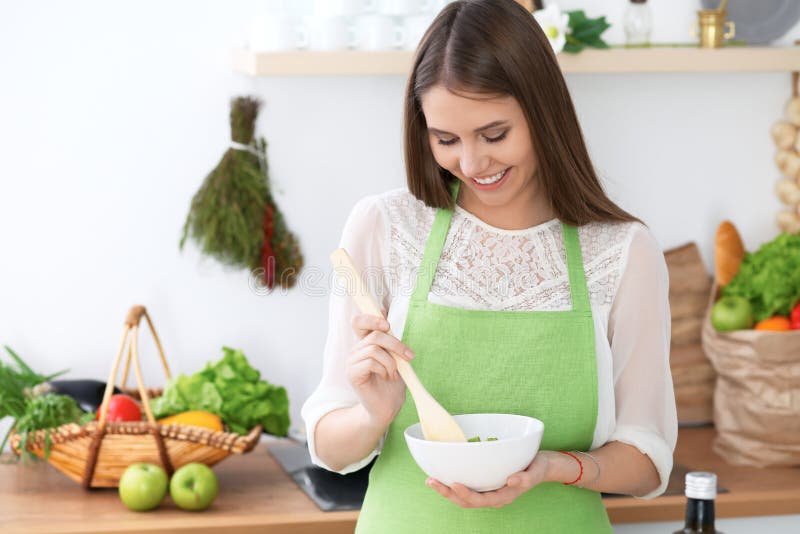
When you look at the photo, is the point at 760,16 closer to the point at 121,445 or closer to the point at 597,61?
the point at 597,61

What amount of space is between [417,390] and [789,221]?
53.9 inches

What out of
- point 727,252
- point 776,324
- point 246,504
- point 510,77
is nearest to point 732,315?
point 776,324

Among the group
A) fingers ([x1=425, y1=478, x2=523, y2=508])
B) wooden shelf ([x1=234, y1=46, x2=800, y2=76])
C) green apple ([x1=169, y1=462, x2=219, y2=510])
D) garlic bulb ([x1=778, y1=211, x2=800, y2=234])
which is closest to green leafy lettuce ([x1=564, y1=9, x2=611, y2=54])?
wooden shelf ([x1=234, y1=46, x2=800, y2=76])

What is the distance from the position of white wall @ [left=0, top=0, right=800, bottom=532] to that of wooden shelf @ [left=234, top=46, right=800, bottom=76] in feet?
0.45

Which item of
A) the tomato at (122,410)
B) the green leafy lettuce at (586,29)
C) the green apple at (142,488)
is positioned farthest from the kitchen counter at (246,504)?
the green leafy lettuce at (586,29)

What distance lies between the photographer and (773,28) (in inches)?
87.7

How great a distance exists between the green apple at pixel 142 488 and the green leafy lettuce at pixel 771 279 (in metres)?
1.09

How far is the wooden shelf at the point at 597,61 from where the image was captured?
6.24 feet

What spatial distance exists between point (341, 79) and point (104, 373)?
28.1 inches

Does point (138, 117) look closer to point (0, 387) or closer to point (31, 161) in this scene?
point (31, 161)

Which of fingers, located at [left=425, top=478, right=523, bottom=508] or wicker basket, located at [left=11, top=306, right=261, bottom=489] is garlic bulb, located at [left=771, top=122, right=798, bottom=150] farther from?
fingers, located at [left=425, top=478, right=523, bottom=508]

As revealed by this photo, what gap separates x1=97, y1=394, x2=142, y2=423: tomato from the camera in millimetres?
1832

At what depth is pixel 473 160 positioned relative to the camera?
46.8 inches

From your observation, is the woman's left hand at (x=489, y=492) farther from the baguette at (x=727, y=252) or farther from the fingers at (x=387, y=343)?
the baguette at (x=727, y=252)
